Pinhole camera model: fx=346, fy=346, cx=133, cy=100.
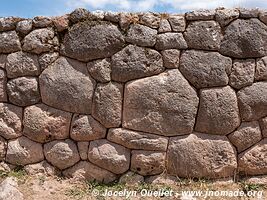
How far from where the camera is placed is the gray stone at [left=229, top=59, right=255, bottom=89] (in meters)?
3.85

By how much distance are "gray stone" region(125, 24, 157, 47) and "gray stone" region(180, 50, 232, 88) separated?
1.40ft

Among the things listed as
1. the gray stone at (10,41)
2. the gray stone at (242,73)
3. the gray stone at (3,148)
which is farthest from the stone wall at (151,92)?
the gray stone at (3,148)

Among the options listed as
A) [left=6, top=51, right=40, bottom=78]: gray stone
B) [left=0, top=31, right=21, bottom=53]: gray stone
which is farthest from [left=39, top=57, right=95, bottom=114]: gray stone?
[left=0, top=31, right=21, bottom=53]: gray stone

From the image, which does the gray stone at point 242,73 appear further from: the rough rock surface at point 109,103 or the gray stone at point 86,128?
the gray stone at point 86,128

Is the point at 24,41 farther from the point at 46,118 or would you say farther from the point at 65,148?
the point at 65,148

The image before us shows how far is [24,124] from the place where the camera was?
4.15 metres

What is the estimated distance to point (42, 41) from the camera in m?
4.07

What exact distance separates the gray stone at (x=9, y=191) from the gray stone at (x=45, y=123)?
0.57 metres

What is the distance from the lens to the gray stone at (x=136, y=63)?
388cm

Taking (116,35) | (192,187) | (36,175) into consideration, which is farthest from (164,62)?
(36,175)

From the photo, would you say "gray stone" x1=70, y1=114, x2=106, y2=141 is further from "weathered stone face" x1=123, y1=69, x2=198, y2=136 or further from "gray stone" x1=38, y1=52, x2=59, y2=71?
"gray stone" x1=38, y1=52, x2=59, y2=71

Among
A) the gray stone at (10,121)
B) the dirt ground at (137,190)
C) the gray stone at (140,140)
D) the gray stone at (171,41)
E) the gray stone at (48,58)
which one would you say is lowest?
the dirt ground at (137,190)

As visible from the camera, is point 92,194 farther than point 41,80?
No

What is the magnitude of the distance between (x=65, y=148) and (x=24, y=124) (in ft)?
1.92
